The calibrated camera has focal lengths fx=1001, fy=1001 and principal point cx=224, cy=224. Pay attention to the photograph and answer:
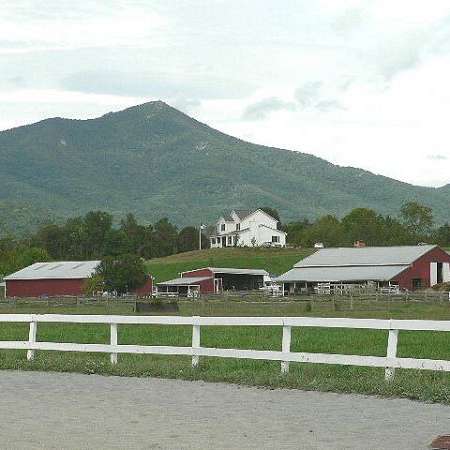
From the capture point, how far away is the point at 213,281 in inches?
4035

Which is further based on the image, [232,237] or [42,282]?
[232,237]

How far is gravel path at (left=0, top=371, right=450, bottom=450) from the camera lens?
997 centimetres

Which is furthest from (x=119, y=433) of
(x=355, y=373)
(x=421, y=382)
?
(x=355, y=373)

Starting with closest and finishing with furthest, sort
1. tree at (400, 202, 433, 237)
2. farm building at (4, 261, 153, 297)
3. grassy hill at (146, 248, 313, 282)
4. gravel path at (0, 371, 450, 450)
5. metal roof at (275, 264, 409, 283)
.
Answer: gravel path at (0, 371, 450, 450) < metal roof at (275, 264, 409, 283) < farm building at (4, 261, 153, 297) < grassy hill at (146, 248, 313, 282) < tree at (400, 202, 433, 237)

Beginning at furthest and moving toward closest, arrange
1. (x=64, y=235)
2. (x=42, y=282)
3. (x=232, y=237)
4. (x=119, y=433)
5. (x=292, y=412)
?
(x=64, y=235)
(x=232, y=237)
(x=42, y=282)
(x=292, y=412)
(x=119, y=433)

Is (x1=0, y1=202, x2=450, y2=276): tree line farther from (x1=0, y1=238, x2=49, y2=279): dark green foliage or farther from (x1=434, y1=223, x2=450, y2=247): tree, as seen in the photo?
(x1=0, y1=238, x2=49, y2=279): dark green foliage

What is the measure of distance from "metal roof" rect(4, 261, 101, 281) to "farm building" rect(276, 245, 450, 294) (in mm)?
20721

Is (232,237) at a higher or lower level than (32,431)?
higher

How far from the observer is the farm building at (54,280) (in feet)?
323

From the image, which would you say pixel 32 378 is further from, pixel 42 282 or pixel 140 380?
pixel 42 282

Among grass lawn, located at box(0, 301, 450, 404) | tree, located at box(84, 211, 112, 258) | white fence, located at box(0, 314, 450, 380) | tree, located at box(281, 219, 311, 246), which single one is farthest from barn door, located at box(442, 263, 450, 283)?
tree, located at box(84, 211, 112, 258)

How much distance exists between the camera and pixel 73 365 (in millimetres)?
18078

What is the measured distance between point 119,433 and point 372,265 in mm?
78905

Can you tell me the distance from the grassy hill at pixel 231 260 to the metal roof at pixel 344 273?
87.1ft
